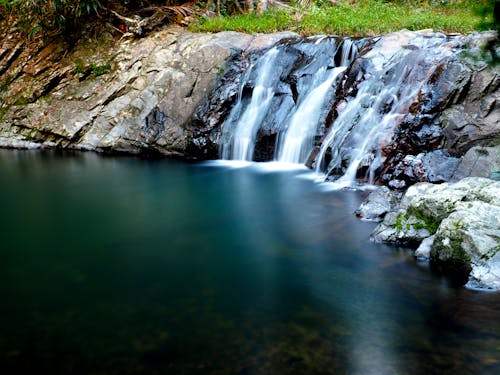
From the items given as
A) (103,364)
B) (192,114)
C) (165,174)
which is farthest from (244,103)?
(103,364)

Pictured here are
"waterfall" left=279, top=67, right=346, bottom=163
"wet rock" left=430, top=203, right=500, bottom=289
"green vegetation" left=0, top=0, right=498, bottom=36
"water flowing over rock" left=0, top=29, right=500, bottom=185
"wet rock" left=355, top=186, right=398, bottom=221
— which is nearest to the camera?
"wet rock" left=430, top=203, right=500, bottom=289

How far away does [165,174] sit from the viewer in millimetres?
10484

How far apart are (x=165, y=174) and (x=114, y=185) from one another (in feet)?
4.02

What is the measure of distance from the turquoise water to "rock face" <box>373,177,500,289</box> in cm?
22

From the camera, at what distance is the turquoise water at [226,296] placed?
12.3 feet

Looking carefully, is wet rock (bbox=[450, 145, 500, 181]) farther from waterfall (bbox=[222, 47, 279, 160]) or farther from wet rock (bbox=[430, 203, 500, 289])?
waterfall (bbox=[222, 47, 279, 160])

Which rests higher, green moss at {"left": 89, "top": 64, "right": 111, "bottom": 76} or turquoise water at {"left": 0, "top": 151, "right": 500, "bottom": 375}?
green moss at {"left": 89, "top": 64, "right": 111, "bottom": 76}

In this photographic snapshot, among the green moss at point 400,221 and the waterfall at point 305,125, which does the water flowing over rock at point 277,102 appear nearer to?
the waterfall at point 305,125

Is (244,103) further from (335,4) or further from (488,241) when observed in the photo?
(488,241)

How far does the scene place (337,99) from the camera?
10.3 metres

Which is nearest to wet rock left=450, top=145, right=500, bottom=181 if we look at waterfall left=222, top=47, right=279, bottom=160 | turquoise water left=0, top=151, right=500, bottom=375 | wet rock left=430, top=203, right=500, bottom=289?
turquoise water left=0, top=151, right=500, bottom=375

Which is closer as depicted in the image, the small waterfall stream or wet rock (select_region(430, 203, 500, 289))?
wet rock (select_region(430, 203, 500, 289))

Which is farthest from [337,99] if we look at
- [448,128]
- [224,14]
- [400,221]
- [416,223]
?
[224,14]

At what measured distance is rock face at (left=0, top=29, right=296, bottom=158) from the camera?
1230cm
